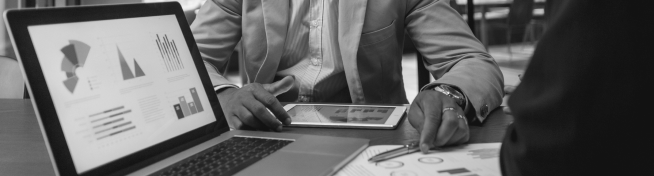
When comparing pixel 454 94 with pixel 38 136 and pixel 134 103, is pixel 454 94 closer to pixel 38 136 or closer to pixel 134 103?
pixel 134 103

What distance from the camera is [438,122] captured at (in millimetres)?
750

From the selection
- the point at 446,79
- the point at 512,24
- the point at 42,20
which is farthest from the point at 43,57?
the point at 512,24

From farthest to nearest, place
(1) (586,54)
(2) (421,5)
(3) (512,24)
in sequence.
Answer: (3) (512,24), (2) (421,5), (1) (586,54)

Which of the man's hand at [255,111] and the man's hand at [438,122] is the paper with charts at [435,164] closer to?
the man's hand at [438,122]

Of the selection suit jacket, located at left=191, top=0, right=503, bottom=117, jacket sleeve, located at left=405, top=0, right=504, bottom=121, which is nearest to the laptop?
jacket sleeve, located at left=405, top=0, right=504, bottom=121

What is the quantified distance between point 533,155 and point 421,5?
40.4 inches

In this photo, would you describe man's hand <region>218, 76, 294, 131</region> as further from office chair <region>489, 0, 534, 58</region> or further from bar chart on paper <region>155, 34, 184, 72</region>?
office chair <region>489, 0, 534, 58</region>

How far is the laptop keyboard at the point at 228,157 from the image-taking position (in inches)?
24.0

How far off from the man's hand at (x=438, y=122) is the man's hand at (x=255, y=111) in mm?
221

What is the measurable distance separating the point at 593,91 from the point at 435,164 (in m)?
0.32

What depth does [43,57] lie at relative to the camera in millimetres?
569

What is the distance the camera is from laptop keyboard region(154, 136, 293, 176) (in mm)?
609

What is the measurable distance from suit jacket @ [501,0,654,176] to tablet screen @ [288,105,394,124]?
1.85 ft

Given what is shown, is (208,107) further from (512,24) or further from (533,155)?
(512,24)
